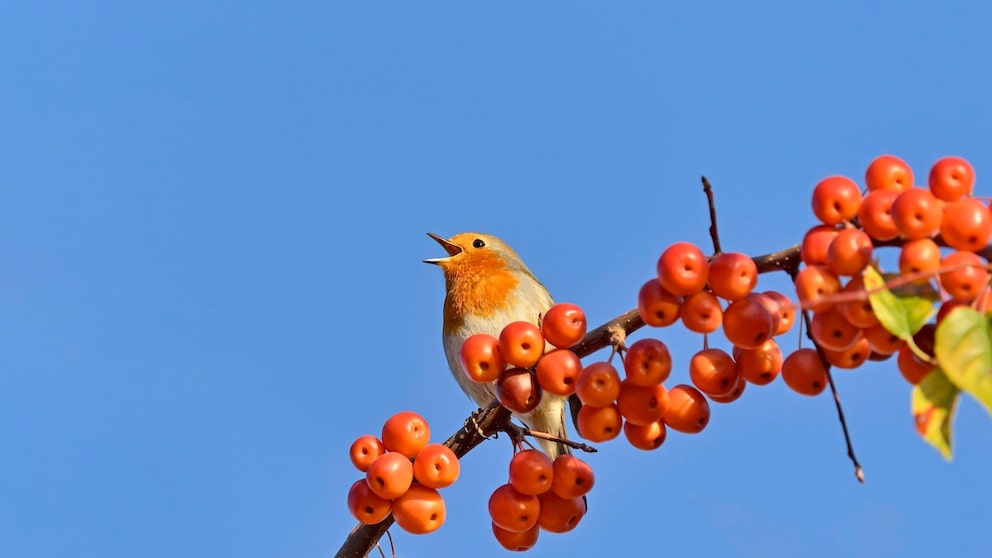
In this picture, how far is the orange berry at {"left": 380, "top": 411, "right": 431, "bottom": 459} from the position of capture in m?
3.65

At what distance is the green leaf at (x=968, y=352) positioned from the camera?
1.97 metres

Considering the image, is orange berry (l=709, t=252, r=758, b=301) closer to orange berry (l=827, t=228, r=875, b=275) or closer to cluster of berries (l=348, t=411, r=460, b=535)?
orange berry (l=827, t=228, r=875, b=275)

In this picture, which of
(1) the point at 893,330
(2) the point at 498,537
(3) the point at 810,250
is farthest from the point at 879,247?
(2) the point at 498,537

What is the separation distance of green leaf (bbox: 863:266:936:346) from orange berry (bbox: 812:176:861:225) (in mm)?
419

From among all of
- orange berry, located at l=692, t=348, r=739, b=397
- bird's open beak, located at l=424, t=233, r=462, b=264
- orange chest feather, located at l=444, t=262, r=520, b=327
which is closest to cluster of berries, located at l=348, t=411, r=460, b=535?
orange berry, located at l=692, t=348, r=739, b=397

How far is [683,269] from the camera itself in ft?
9.11

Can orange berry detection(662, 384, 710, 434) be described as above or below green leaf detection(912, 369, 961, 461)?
above

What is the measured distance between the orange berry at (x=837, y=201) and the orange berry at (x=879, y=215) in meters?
0.03

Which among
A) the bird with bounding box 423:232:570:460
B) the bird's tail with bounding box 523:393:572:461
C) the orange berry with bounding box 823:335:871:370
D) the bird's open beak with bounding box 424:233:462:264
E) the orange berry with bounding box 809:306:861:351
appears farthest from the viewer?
the bird's open beak with bounding box 424:233:462:264

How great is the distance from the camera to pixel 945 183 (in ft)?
8.45

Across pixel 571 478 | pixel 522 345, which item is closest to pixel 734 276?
pixel 522 345

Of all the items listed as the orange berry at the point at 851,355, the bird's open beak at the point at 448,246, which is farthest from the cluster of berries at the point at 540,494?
the bird's open beak at the point at 448,246

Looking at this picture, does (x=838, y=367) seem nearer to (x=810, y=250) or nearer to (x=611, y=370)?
(x=810, y=250)

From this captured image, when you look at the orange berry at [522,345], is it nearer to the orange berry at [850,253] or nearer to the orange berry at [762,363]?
the orange berry at [762,363]
